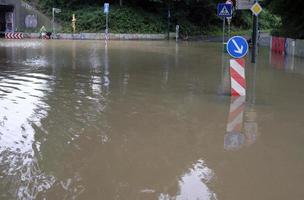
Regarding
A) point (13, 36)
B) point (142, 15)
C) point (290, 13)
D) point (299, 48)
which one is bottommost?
point (299, 48)

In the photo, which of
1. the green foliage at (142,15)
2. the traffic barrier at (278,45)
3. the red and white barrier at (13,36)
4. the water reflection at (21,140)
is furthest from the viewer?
the green foliage at (142,15)

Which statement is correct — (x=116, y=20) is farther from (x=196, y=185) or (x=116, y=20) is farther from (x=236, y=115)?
(x=196, y=185)

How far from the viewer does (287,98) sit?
13.6m

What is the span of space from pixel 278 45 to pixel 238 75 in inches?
922

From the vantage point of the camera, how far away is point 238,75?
13.4 meters

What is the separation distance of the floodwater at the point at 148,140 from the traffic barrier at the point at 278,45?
1860cm

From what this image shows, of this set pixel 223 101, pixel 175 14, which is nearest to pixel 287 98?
pixel 223 101

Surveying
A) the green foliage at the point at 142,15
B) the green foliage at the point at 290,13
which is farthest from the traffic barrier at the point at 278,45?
the green foliage at the point at 142,15

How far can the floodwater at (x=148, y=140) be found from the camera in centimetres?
634

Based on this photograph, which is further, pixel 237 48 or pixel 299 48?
pixel 299 48

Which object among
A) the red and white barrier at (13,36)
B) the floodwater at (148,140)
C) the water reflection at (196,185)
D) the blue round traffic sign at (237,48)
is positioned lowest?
the water reflection at (196,185)

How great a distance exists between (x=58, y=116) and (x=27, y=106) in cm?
134

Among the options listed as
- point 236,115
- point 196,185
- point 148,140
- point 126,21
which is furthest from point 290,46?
point 126,21

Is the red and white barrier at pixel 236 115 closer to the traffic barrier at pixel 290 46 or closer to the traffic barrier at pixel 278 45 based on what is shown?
the traffic barrier at pixel 290 46
